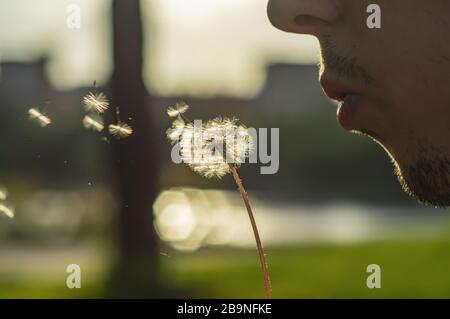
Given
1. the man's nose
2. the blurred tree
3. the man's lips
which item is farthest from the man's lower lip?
the blurred tree

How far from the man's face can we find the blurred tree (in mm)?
6052

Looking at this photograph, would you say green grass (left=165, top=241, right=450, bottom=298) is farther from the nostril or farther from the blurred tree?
the nostril

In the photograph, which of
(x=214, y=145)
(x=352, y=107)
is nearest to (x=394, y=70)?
(x=352, y=107)

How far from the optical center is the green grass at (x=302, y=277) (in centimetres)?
836

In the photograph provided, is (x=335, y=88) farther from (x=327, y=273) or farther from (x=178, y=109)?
(x=327, y=273)

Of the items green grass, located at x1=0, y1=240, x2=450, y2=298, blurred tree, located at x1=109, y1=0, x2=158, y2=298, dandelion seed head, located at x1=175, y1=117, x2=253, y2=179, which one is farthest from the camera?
blurred tree, located at x1=109, y1=0, x2=158, y2=298

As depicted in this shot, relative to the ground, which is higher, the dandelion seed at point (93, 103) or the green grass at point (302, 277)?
the green grass at point (302, 277)

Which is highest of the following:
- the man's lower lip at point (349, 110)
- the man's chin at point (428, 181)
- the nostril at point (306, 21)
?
the nostril at point (306, 21)

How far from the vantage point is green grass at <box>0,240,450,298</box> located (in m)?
8.36

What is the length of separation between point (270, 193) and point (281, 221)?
41.0 feet

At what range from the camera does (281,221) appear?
19.6m

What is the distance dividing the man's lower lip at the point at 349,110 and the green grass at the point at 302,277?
219 inches

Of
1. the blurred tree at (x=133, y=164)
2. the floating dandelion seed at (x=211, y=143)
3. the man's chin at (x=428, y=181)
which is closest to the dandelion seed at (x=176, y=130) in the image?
the floating dandelion seed at (x=211, y=143)

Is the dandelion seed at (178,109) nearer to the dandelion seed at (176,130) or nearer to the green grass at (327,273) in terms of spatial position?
the dandelion seed at (176,130)
